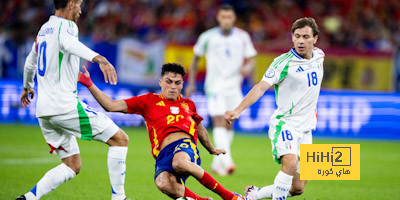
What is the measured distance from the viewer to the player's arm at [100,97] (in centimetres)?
651

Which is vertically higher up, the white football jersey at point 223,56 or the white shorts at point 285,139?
the white football jersey at point 223,56

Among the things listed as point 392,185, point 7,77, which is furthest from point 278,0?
point 392,185

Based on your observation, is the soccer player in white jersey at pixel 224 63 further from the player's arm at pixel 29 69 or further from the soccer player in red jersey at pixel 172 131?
the player's arm at pixel 29 69

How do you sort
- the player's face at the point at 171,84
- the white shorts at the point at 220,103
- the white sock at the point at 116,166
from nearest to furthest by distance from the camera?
the white sock at the point at 116,166 < the player's face at the point at 171,84 < the white shorts at the point at 220,103

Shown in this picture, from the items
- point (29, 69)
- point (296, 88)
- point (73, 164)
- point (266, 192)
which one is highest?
point (29, 69)

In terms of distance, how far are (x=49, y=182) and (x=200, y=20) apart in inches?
581

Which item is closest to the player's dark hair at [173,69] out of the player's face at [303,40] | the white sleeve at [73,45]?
the white sleeve at [73,45]

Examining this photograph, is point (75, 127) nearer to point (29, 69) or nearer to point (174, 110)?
point (29, 69)

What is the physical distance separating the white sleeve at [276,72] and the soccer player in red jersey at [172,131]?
37.1 inches

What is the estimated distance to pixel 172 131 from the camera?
6.80 metres

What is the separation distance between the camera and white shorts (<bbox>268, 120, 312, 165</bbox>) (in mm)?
6672

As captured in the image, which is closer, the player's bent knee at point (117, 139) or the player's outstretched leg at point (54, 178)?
the player's outstretched leg at point (54, 178)

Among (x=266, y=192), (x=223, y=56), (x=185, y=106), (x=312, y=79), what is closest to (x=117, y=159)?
(x=185, y=106)

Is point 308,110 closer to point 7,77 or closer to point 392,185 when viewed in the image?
point 392,185
